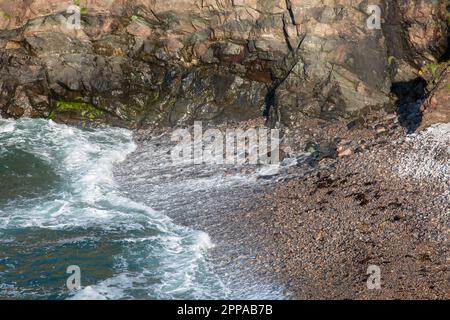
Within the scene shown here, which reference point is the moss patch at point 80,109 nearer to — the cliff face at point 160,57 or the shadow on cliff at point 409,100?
the cliff face at point 160,57

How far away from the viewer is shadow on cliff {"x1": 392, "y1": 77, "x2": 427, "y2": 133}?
2744 cm

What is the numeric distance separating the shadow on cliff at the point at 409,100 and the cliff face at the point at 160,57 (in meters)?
3.91

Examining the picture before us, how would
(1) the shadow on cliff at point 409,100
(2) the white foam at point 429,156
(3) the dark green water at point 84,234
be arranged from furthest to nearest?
(1) the shadow on cliff at point 409,100, (2) the white foam at point 429,156, (3) the dark green water at point 84,234

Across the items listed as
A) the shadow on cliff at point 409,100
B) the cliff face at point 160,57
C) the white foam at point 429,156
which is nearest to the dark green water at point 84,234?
the cliff face at point 160,57

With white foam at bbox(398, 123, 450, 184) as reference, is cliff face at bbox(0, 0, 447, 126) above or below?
above

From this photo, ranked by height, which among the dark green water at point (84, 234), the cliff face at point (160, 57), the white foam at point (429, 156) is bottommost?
the dark green water at point (84, 234)

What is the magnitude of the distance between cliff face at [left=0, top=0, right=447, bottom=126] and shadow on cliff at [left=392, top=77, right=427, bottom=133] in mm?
3909

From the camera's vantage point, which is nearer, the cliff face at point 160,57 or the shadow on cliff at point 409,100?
the shadow on cliff at point 409,100

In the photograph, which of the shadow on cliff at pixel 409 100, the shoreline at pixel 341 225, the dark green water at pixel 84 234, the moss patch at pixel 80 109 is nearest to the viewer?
the shoreline at pixel 341 225

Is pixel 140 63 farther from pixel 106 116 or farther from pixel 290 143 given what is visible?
pixel 290 143

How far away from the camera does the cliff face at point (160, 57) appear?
31.0 metres

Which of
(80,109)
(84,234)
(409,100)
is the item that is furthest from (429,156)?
(80,109)

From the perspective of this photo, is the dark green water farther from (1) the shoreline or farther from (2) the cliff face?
(2) the cliff face

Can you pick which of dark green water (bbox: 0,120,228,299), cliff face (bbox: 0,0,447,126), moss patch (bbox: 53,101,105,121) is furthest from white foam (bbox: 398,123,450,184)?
moss patch (bbox: 53,101,105,121)
